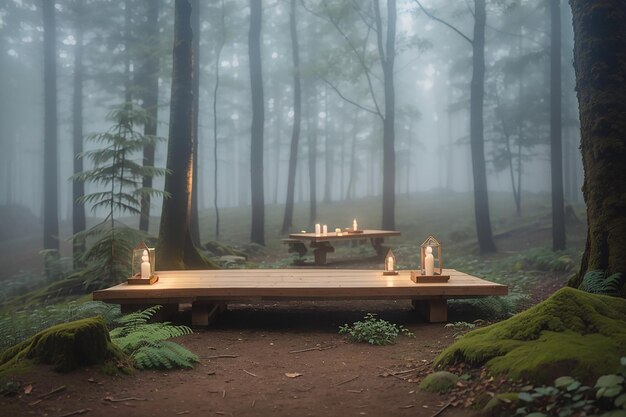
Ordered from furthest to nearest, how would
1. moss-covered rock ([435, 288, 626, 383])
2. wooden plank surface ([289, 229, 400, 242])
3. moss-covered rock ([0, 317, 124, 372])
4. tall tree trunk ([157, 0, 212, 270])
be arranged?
wooden plank surface ([289, 229, 400, 242]), tall tree trunk ([157, 0, 212, 270]), moss-covered rock ([0, 317, 124, 372]), moss-covered rock ([435, 288, 626, 383])

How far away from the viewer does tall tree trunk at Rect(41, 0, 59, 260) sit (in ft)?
56.9

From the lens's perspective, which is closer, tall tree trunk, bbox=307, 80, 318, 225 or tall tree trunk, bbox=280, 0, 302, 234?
tall tree trunk, bbox=280, 0, 302, 234

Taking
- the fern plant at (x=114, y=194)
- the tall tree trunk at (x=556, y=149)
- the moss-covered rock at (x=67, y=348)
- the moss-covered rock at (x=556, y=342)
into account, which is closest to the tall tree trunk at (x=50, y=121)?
the fern plant at (x=114, y=194)

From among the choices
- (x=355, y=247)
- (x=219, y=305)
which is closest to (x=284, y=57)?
(x=355, y=247)

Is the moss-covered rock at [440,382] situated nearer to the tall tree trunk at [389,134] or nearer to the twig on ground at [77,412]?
the twig on ground at [77,412]

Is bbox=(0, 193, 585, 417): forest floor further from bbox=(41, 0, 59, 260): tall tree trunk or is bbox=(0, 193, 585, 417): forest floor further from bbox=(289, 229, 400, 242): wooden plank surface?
bbox=(41, 0, 59, 260): tall tree trunk

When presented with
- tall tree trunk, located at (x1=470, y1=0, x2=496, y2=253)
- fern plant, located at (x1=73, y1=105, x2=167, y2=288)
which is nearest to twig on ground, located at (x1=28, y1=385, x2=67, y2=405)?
fern plant, located at (x1=73, y1=105, x2=167, y2=288)

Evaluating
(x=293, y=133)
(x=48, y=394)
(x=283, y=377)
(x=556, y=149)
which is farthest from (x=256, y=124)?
(x=48, y=394)

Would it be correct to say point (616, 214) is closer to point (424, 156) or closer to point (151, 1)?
point (151, 1)

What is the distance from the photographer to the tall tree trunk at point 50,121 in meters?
17.3

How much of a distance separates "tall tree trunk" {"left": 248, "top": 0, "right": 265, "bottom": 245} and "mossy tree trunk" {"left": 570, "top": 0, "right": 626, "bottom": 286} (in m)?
14.6

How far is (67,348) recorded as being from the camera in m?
3.85

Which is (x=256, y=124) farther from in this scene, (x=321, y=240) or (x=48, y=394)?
(x=48, y=394)

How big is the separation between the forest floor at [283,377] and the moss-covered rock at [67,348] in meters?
0.13
